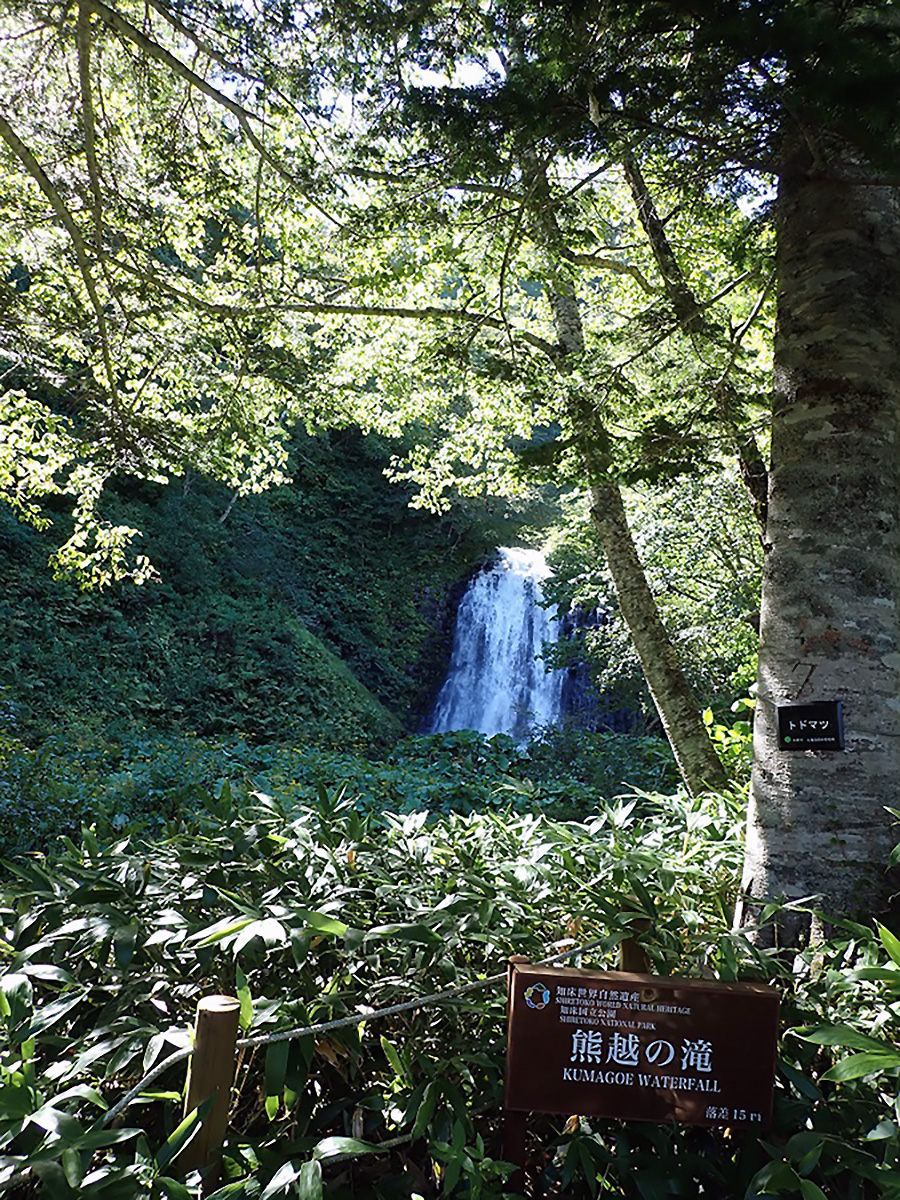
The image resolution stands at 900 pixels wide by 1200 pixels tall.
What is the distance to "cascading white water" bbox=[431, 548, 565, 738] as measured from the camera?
13.9m

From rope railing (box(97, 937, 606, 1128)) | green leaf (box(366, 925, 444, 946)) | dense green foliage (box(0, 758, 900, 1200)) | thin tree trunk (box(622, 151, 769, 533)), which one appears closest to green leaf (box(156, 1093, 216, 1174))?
dense green foliage (box(0, 758, 900, 1200))

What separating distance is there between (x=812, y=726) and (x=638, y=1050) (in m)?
1.17

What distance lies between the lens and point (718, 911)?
256 cm

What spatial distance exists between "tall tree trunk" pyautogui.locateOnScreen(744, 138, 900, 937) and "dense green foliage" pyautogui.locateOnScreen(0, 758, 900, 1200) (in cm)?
24

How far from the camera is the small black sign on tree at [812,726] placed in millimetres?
2373

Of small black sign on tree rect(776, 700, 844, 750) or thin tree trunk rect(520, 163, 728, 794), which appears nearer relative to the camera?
small black sign on tree rect(776, 700, 844, 750)

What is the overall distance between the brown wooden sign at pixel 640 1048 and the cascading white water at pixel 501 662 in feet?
37.8

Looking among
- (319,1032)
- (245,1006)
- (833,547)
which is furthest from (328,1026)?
(833,547)

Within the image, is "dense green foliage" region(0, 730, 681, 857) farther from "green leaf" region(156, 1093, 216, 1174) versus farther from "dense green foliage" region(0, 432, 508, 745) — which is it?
"green leaf" region(156, 1093, 216, 1174)

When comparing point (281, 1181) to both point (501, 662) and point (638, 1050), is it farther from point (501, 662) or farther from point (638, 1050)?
point (501, 662)

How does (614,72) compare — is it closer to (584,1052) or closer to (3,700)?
(584,1052)

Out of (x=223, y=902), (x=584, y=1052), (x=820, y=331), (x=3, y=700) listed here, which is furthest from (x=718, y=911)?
(x=3, y=700)

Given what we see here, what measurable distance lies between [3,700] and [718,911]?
27.9 feet

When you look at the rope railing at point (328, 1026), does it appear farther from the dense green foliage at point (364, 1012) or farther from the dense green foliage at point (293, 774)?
the dense green foliage at point (293, 774)
